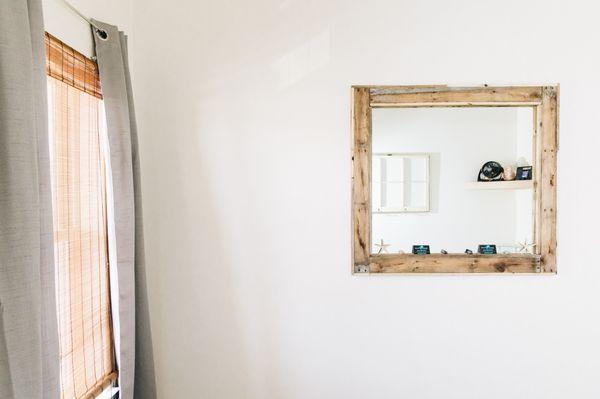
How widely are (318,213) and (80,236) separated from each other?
1.01 m

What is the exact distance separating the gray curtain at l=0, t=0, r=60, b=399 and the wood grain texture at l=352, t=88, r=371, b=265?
4.14ft

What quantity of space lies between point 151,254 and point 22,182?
98 cm

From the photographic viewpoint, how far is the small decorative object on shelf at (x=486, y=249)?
185cm

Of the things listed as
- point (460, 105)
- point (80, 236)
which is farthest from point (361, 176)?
point (80, 236)

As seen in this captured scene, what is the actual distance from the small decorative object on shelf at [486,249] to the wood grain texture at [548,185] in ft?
0.72

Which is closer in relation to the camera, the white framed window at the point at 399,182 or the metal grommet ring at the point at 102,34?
the metal grommet ring at the point at 102,34

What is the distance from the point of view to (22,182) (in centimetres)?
92

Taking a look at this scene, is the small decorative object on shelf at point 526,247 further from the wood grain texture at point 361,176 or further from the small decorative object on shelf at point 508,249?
the wood grain texture at point 361,176

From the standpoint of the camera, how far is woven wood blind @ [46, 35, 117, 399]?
49.8 inches

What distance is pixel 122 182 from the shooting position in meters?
1.52

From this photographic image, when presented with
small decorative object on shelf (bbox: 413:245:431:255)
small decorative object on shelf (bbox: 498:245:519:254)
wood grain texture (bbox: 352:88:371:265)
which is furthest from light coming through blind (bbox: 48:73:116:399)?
small decorative object on shelf (bbox: 498:245:519:254)

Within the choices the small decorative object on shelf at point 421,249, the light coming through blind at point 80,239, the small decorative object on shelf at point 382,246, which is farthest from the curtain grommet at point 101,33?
the small decorative object on shelf at point 421,249

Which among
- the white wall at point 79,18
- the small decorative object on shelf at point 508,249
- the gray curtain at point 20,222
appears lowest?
the small decorative object on shelf at point 508,249

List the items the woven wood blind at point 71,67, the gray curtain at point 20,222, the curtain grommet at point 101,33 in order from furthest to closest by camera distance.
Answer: the curtain grommet at point 101,33 → the woven wood blind at point 71,67 → the gray curtain at point 20,222
